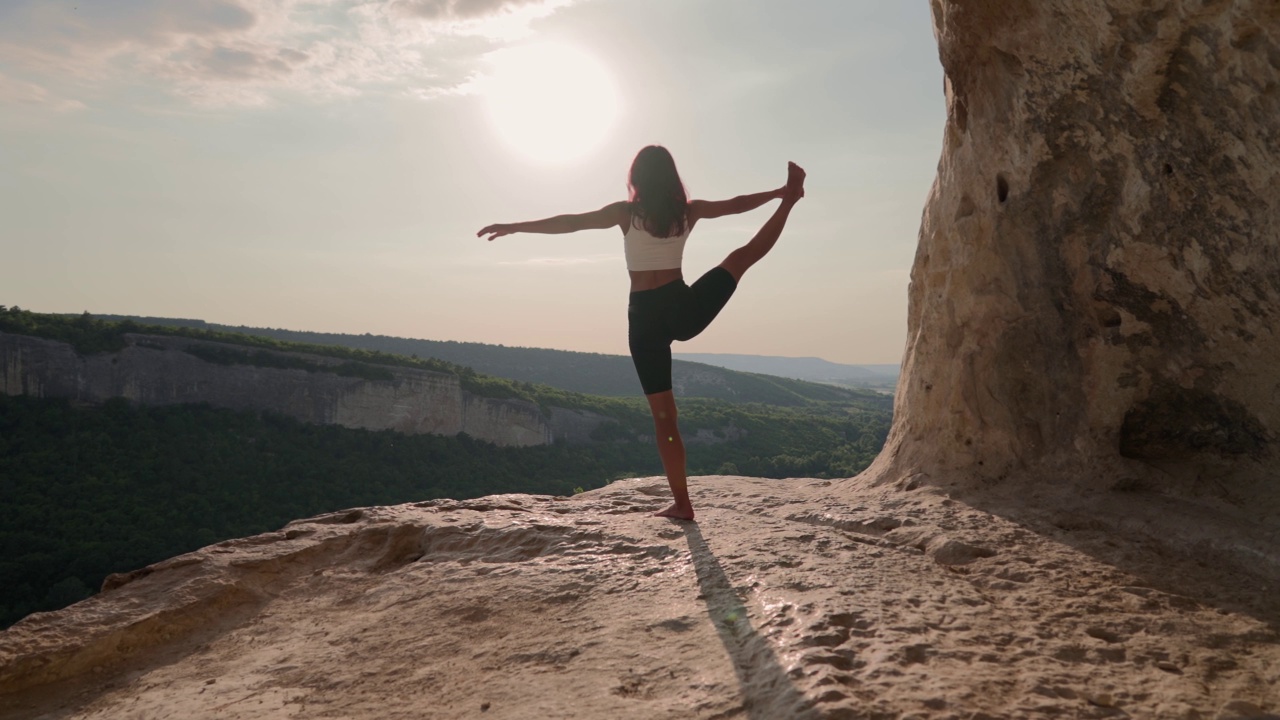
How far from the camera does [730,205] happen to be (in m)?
4.52

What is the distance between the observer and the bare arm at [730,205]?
4.44 m

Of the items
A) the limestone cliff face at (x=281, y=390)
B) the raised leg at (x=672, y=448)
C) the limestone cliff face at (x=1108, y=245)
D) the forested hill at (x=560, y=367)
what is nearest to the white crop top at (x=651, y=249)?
the raised leg at (x=672, y=448)

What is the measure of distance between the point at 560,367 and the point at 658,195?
2823 inches

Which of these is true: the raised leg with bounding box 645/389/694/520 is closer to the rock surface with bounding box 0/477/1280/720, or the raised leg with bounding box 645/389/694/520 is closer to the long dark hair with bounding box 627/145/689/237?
the rock surface with bounding box 0/477/1280/720

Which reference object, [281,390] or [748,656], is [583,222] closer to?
[748,656]

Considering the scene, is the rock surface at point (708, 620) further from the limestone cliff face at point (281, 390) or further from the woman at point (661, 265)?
the limestone cliff face at point (281, 390)

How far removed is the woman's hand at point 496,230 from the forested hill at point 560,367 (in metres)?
65.2

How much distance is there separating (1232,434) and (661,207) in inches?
114

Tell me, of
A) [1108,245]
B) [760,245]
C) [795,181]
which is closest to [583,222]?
[760,245]

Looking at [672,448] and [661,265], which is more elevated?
[661,265]

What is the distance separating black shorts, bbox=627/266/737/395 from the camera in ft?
14.1

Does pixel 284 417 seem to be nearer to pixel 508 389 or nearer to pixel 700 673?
pixel 508 389

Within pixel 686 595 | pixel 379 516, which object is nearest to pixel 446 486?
pixel 379 516

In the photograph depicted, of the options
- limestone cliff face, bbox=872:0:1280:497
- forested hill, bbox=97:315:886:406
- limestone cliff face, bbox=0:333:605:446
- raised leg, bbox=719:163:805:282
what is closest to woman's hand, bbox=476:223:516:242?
raised leg, bbox=719:163:805:282
